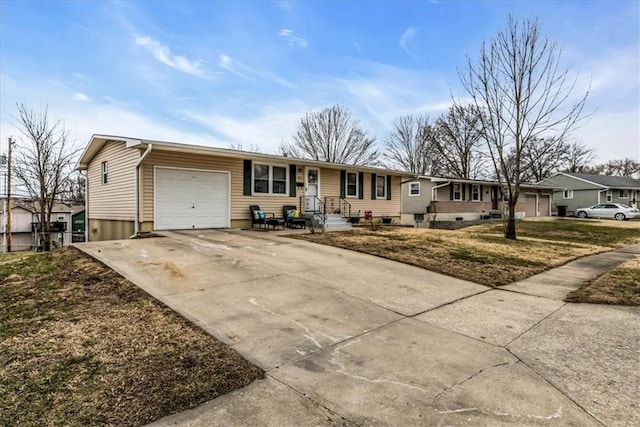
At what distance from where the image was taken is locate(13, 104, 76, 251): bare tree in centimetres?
1684

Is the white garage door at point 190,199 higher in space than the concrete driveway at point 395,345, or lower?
higher

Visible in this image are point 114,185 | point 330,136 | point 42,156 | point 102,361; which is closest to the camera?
point 102,361

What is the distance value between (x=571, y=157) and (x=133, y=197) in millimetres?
52123

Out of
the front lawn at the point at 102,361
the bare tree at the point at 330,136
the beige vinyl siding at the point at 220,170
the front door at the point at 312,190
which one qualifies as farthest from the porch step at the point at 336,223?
the bare tree at the point at 330,136

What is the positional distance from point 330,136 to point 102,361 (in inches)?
1222

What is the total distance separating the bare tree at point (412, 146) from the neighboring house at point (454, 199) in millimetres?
9106

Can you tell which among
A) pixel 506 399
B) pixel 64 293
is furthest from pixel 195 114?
pixel 506 399

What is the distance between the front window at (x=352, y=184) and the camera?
1664cm

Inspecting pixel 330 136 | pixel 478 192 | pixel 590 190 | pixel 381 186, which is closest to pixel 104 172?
pixel 381 186

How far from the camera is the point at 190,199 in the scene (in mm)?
11797

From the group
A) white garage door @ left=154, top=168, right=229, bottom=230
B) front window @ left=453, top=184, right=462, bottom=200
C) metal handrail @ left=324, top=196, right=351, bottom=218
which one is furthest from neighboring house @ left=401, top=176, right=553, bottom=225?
white garage door @ left=154, top=168, right=229, bottom=230

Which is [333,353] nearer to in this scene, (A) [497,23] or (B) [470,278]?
(B) [470,278]

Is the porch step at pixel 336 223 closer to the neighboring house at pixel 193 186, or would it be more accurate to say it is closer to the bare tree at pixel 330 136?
the neighboring house at pixel 193 186

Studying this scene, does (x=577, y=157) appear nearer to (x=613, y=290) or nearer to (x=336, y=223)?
(x=336, y=223)
